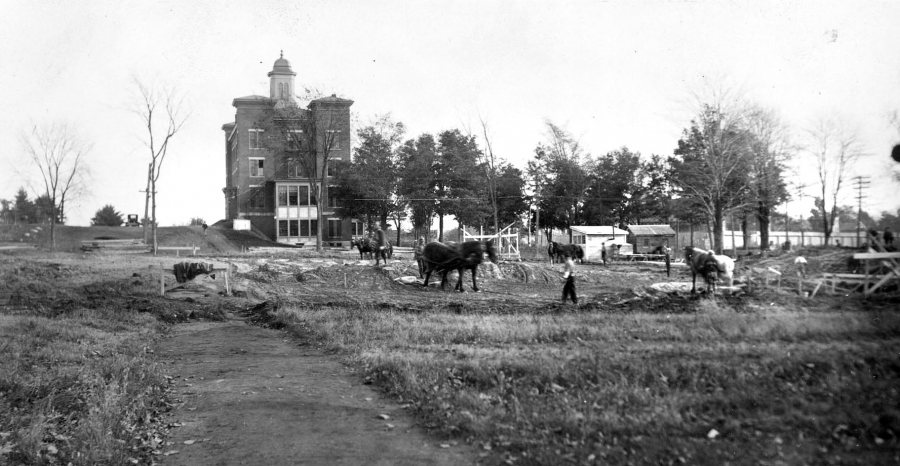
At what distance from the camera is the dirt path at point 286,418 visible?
7.73 metres

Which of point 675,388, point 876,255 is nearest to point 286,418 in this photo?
point 675,388

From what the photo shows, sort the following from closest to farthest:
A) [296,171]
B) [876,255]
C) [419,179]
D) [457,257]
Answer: [876,255] < [457,257] < [419,179] < [296,171]

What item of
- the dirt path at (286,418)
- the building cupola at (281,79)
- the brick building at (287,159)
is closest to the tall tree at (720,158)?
the dirt path at (286,418)

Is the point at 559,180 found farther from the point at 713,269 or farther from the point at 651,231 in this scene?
the point at 713,269

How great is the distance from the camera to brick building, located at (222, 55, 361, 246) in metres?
72.4

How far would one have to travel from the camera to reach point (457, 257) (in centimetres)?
3183

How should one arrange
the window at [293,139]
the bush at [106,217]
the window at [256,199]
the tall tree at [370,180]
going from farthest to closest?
1. the bush at [106,217]
2. the window at [256,199]
3. the tall tree at [370,180]
4. the window at [293,139]

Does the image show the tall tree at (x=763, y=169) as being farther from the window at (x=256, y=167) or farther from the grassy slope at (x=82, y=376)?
the window at (x=256, y=167)

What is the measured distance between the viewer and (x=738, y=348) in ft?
32.1

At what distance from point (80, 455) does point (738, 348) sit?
29.5 feet

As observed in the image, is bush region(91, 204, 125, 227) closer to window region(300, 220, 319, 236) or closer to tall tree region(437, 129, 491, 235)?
window region(300, 220, 319, 236)

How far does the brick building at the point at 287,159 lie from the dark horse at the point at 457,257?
37.7 m

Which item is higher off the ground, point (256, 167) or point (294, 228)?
point (256, 167)

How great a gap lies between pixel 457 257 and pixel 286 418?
22755 mm
